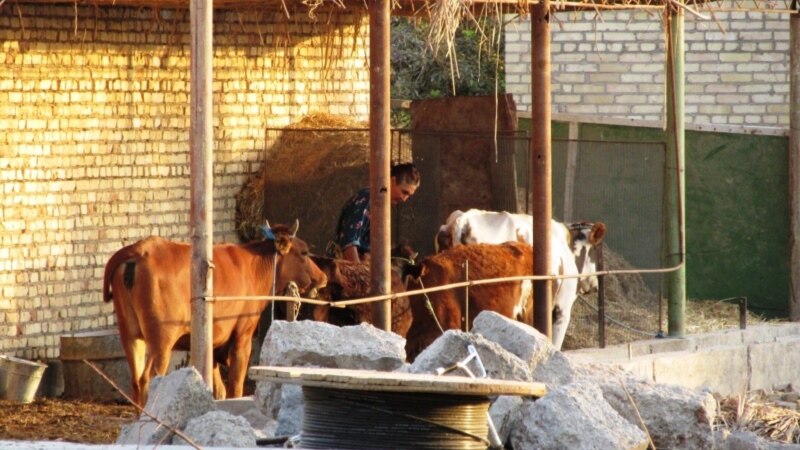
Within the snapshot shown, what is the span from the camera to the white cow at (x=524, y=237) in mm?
14352

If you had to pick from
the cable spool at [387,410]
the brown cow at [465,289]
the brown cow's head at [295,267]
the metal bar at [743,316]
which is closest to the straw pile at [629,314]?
the metal bar at [743,316]

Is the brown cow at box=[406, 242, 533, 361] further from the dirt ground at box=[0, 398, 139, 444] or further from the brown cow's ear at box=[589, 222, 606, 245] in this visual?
the dirt ground at box=[0, 398, 139, 444]

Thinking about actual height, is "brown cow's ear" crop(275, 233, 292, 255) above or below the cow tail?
above

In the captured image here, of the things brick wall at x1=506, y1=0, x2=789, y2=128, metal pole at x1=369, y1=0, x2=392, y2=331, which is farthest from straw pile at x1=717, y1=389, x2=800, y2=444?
brick wall at x1=506, y1=0, x2=789, y2=128

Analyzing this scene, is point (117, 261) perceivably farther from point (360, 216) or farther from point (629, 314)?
point (629, 314)

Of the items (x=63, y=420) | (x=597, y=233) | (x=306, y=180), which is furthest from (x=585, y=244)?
(x=63, y=420)

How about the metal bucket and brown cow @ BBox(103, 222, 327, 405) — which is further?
the metal bucket

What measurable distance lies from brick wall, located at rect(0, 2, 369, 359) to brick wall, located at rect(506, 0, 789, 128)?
28.3 ft

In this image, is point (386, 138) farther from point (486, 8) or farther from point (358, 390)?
point (358, 390)

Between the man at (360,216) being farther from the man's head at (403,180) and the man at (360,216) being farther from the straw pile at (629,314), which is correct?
the straw pile at (629,314)

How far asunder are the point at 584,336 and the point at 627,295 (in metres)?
1.78

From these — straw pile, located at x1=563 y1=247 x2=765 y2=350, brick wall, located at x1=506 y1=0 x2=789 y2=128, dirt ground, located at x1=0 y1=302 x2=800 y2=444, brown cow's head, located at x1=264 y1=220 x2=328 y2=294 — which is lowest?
dirt ground, located at x1=0 y1=302 x2=800 y2=444

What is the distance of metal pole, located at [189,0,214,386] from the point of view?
9320 mm

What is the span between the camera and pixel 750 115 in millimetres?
23234
